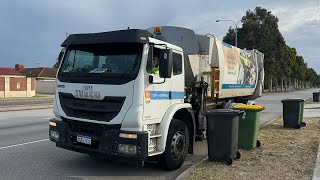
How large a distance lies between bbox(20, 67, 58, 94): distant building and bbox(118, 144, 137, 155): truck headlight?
188 ft

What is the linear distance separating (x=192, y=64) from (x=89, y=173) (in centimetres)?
363

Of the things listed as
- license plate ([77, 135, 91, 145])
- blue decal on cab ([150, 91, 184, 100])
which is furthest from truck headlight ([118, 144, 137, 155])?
blue decal on cab ([150, 91, 184, 100])

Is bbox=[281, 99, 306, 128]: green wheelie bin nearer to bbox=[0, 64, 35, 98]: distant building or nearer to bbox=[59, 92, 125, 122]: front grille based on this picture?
bbox=[59, 92, 125, 122]: front grille

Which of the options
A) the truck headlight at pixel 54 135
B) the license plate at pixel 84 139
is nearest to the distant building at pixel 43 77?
the truck headlight at pixel 54 135

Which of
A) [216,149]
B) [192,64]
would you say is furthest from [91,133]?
[192,64]

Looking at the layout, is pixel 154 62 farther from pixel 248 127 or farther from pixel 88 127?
pixel 248 127

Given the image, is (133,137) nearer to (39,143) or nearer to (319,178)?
(319,178)

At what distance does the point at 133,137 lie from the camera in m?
6.27

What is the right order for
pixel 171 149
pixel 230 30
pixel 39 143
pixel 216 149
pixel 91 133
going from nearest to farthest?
1. pixel 91 133
2. pixel 171 149
3. pixel 216 149
4. pixel 39 143
5. pixel 230 30

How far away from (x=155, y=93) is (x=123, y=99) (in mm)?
676

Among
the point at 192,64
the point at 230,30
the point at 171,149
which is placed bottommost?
the point at 171,149

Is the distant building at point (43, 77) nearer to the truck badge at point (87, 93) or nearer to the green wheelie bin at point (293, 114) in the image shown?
the green wheelie bin at point (293, 114)

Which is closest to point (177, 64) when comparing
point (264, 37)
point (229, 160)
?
point (229, 160)

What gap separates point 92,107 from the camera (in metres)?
6.66
